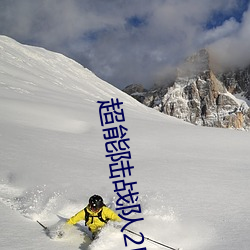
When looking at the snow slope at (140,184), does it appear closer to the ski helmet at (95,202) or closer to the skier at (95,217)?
the skier at (95,217)

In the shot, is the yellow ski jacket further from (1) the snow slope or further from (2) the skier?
(1) the snow slope

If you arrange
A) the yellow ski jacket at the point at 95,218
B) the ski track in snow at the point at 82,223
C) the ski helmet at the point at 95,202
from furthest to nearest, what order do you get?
the yellow ski jacket at the point at 95,218 → the ski helmet at the point at 95,202 → the ski track in snow at the point at 82,223

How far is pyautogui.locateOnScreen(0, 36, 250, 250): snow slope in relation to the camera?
5715mm

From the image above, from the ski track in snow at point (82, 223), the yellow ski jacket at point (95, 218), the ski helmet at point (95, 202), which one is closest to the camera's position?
the ski track in snow at point (82, 223)

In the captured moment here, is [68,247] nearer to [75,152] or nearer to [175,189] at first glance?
[175,189]

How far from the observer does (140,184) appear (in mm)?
8492

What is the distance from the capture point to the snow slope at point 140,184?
5.71 metres

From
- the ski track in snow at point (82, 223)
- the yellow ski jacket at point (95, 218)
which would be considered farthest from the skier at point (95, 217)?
the ski track in snow at point (82, 223)

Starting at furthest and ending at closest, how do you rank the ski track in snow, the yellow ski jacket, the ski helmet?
the yellow ski jacket
the ski helmet
the ski track in snow

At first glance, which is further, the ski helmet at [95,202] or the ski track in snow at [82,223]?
the ski helmet at [95,202]

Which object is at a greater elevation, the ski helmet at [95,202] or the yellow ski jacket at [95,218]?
the ski helmet at [95,202]

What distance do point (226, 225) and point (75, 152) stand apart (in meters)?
6.89

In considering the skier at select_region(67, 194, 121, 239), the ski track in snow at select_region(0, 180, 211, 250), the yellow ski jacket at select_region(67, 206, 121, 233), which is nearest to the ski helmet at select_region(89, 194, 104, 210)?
the skier at select_region(67, 194, 121, 239)

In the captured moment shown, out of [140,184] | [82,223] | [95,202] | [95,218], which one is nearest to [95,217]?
[95,218]
